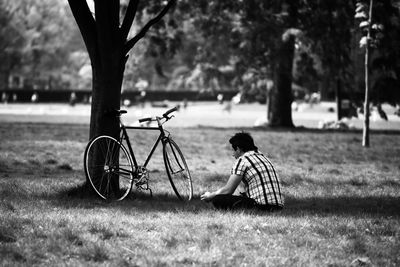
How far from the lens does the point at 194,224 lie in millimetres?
6906

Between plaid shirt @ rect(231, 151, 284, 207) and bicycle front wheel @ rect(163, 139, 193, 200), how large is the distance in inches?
48.1

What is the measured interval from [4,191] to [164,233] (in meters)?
3.38

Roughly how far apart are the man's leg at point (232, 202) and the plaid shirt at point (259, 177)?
0.28ft

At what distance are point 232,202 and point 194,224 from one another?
3.41 feet

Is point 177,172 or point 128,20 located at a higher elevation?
point 128,20

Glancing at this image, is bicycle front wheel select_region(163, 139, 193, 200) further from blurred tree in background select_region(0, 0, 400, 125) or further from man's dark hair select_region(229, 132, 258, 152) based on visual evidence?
blurred tree in background select_region(0, 0, 400, 125)

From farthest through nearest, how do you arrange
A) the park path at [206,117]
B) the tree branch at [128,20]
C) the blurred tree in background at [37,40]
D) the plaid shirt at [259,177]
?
the blurred tree in background at [37,40] → the park path at [206,117] → the tree branch at [128,20] → the plaid shirt at [259,177]

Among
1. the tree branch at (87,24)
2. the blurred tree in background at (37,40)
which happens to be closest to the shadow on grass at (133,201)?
the tree branch at (87,24)

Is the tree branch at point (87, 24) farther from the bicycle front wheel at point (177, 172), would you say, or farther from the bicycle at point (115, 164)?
the bicycle front wheel at point (177, 172)

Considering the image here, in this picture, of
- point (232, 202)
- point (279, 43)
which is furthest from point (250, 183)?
point (279, 43)

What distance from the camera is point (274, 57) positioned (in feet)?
90.7

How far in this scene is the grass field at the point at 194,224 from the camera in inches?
219

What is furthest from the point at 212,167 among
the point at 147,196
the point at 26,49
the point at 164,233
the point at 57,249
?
the point at 26,49

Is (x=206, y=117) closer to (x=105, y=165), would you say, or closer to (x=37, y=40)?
(x=105, y=165)
